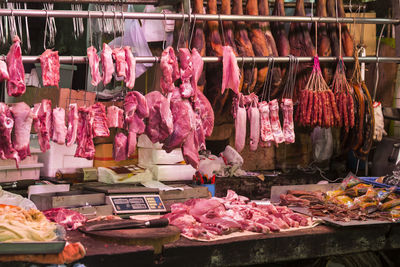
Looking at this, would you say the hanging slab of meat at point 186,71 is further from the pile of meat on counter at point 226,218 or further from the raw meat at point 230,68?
the pile of meat on counter at point 226,218

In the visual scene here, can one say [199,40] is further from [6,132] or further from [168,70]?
[6,132]

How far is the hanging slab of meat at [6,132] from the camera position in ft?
14.0

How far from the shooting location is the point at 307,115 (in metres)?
5.55

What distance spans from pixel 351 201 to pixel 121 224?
2410mm

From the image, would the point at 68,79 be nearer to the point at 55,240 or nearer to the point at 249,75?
the point at 249,75

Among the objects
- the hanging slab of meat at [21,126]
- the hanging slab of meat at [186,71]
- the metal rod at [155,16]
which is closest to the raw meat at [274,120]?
the metal rod at [155,16]

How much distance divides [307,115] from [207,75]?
1.11 meters

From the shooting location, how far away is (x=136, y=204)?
4707 millimetres

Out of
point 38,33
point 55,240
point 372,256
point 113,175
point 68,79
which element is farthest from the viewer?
point 38,33

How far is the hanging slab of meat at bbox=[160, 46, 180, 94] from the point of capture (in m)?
4.79

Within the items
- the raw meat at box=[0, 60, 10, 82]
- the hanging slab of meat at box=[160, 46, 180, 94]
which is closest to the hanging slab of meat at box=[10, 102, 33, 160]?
the raw meat at box=[0, 60, 10, 82]

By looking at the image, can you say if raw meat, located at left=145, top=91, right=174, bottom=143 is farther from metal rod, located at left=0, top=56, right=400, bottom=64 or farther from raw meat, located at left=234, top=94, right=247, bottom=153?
raw meat, located at left=234, top=94, right=247, bottom=153

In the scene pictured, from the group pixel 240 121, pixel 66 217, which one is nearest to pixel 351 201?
pixel 240 121

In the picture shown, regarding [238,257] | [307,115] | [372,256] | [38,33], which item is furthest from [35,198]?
[38,33]
